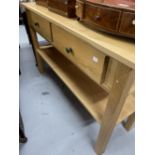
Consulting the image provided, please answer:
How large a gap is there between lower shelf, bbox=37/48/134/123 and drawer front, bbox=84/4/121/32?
456mm

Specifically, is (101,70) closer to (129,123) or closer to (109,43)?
(109,43)

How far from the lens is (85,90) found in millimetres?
938

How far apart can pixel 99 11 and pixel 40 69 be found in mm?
1130

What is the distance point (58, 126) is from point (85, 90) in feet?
1.10

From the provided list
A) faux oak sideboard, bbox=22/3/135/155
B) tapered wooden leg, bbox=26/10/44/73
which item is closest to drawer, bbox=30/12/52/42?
faux oak sideboard, bbox=22/3/135/155

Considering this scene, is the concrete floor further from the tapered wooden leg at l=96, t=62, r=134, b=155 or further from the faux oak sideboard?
the tapered wooden leg at l=96, t=62, r=134, b=155

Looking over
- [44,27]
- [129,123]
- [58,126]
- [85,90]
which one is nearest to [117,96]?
[85,90]

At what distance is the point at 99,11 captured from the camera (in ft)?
1.68

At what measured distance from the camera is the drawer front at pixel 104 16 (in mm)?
472

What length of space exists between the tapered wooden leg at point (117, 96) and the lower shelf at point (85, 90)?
0.24ft

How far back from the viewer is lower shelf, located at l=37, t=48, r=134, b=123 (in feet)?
2.56
